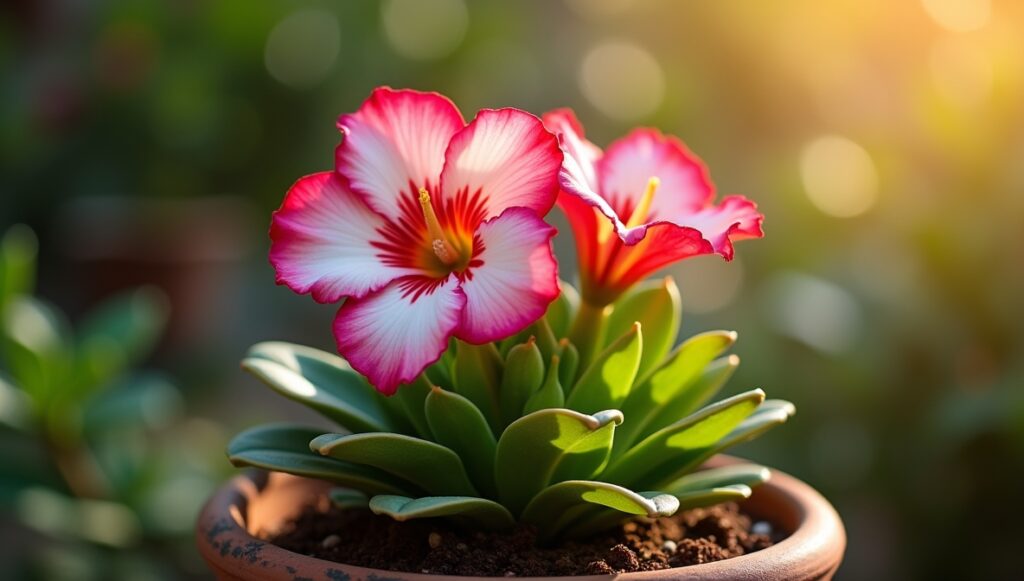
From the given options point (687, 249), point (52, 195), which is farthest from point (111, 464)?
point (52, 195)

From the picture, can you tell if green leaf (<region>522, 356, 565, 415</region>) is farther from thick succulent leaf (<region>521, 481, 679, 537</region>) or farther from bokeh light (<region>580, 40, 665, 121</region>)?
bokeh light (<region>580, 40, 665, 121</region>)

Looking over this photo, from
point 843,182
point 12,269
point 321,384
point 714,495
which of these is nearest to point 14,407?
point 12,269

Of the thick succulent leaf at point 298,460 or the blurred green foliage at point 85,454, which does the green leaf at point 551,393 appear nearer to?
the thick succulent leaf at point 298,460

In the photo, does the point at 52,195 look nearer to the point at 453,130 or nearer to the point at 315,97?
the point at 315,97

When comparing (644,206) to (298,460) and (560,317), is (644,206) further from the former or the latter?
(298,460)

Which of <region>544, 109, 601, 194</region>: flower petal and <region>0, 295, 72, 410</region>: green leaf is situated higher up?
<region>544, 109, 601, 194</region>: flower petal

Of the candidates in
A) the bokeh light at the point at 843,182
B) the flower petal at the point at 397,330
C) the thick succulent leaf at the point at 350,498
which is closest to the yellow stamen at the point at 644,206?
the flower petal at the point at 397,330

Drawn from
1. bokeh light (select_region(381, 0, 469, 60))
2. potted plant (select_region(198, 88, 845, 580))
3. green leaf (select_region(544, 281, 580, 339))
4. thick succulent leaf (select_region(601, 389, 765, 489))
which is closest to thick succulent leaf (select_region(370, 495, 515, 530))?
potted plant (select_region(198, 88, 845, 580))
